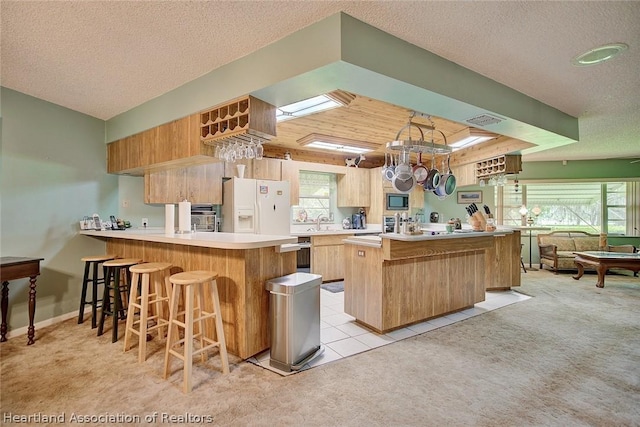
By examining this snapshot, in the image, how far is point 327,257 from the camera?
5.23m

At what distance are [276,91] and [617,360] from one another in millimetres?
3654

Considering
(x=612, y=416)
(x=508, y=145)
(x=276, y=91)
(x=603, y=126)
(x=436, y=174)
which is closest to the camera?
(x=612, y=416)

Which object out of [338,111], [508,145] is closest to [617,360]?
[508,145]

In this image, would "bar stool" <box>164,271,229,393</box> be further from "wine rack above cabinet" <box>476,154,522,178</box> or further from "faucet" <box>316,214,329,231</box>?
"wine rack above cabinet" <box>476,154,522,178</box>

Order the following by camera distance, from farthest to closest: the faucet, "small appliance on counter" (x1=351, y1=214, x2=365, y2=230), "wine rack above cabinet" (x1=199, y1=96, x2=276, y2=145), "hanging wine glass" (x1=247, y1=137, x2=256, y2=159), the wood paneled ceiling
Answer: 1. "small appliance on counter" (x1=351, y1=214, x2=365, y2=230)
2. the faucet
3. the wood paneled ceiling
4. "hanging wine glass" (x1=247, y1=137, x2=256, y2=159)
5. "wine rack above cabinet" (x1=199, y1=96, x2=276, y2=145)

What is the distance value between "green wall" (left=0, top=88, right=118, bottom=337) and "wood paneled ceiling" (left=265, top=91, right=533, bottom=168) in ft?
7.88

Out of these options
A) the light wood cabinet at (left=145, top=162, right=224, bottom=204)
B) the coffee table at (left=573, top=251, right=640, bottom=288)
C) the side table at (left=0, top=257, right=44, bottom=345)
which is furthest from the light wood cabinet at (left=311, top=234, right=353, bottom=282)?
the coffee table at (left=573, top=251, right=640, bottom=288)

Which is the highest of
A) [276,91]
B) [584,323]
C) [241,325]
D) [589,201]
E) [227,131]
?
[276,91]

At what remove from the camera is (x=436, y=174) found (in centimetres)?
365

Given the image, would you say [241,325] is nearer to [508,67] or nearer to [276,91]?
[276,91]

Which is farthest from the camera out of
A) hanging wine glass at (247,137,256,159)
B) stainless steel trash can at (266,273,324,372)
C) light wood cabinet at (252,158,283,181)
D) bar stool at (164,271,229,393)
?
light wood cabinet at (252,158,283,181)

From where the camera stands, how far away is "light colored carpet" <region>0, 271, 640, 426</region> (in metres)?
1.85

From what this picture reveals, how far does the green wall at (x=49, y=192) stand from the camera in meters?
3.02

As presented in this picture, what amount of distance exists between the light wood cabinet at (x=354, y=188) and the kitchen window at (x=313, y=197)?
0.24m
